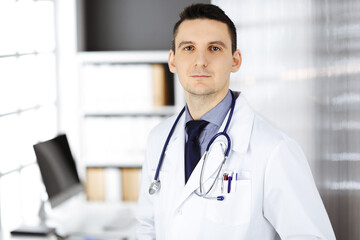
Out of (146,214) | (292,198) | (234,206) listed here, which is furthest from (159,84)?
(292,198)

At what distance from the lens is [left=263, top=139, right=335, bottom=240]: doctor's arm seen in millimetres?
1419

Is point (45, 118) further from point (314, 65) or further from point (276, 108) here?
point (314, 65)

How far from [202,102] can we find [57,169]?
4.68 ft

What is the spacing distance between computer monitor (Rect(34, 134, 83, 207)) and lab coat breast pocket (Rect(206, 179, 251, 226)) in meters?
1.32

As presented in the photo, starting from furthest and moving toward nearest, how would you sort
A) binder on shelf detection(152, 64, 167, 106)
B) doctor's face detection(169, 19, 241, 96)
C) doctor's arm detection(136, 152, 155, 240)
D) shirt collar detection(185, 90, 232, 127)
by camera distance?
binder on shelf detection(152, 64, 167, 106) → doctor's arm detection(136, 152, 155, 240) → shirt collar detection(185, 90, 232, 127) → doctor's face detection(169, 19, 241, 96)

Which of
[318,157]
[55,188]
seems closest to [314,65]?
[318,157]

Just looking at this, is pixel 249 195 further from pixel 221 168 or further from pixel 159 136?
pixel 159 136

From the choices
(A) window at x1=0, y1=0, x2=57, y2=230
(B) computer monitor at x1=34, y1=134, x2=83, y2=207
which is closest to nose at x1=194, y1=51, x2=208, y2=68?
(B) computer monitor at x1=34, y1=134, x2=83, y2=207

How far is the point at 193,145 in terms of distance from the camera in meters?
1.70

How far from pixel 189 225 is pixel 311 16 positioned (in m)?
2.51

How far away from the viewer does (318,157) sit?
364cm

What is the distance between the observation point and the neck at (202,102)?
1.61 m

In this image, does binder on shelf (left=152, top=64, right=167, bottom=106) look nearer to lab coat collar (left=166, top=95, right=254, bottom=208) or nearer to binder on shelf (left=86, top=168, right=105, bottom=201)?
binder on shelf (left=86, top=168, right=105, bottom=201)

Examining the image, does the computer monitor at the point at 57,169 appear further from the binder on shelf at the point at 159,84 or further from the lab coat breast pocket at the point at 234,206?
the lab coat breast pocket at the point at 234,206
